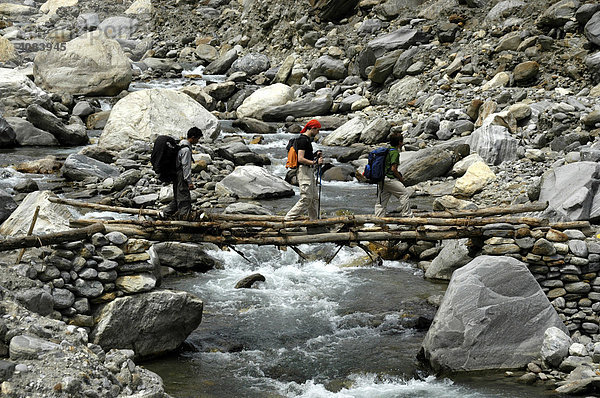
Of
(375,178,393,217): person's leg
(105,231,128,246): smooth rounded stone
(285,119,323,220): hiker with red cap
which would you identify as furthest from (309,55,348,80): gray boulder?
(105,231,128,246): smooth rounded stone

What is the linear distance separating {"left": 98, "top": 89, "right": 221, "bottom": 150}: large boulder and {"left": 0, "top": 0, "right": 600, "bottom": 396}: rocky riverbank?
57mm

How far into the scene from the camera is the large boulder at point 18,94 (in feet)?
85.1

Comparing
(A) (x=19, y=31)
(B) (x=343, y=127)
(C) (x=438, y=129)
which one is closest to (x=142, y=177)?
(B) (x=343, y=127)

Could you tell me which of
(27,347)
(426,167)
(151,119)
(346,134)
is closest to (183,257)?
(27,347)

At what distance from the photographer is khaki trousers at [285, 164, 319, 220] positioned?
11.2m

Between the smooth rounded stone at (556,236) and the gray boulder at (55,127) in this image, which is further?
the gray boulder at (55,127)

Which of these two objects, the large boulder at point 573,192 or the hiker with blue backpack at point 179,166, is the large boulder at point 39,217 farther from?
the large boulder at point 573,192

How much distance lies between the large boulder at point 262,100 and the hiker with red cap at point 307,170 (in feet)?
60.5

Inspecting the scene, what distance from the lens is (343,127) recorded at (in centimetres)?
2542

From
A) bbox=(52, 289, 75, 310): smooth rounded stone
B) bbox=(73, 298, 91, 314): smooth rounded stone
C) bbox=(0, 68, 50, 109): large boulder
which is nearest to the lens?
bbox=(52, 289, 75, 310): smooth rounded stone

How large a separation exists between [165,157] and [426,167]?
Result: 37.9 feet

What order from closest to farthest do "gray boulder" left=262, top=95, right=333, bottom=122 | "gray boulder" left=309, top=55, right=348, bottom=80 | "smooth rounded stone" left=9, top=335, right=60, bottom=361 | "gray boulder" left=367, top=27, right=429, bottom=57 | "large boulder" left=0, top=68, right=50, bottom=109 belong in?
"smooth rounded stone" left=9, top=335, right=60, bottom=361, "large boulder" left=0, top=68, right=50, bottom=109, "gray boulder" left=262, top=95, right=333, bottom=122, "gray boulder" left=367, top=27, right=429, bottom=57, "gray boulder" left=309, top=55, right=348, bottom=80

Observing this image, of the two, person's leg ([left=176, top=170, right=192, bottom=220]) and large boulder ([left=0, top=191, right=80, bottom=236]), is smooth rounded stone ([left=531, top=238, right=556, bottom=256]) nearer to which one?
person's leg ([left=176, top=170, right=192, bottom=220])

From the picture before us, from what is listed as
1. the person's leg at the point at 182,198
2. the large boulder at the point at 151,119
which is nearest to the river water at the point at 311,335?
the person's leg at the point at 182,198
